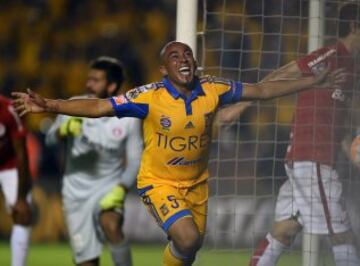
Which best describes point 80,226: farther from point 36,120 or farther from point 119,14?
point 119,14

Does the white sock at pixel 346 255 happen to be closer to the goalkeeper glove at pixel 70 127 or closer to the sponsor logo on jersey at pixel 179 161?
the sponsor logo on jersey at pixel 179 161

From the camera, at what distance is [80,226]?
10.1 m

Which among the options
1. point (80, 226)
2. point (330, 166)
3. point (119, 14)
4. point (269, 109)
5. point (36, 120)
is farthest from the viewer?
point (119, 14)

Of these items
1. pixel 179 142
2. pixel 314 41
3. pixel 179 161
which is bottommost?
pixel 179 161

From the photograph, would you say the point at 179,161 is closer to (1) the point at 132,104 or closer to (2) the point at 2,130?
(1) the point at 132,104

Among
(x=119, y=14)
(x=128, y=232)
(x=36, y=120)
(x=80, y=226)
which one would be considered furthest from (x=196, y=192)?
(x=119, y=14)

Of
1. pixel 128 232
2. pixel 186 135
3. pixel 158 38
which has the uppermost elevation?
pixel 158 38

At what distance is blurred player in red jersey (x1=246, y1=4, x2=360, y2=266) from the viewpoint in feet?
26.5

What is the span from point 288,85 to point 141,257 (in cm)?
557

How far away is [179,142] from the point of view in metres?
7.55

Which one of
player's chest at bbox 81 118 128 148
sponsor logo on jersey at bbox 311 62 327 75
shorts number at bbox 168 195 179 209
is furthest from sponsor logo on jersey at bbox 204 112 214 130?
player's chest at bbox 81 118 128 148

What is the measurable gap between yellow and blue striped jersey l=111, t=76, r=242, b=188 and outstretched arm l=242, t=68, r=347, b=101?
0.25 feet

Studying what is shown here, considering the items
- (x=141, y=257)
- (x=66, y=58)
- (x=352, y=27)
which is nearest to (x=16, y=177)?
(x=352, y=27)

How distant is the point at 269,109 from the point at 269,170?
0.83 meters
